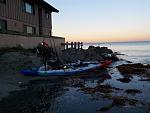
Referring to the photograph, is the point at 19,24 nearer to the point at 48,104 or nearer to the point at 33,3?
the point at 33,3

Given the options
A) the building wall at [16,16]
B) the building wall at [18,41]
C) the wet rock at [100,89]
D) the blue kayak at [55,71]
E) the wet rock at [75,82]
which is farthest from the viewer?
the building wall at [16,16]

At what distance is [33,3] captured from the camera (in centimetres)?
3219

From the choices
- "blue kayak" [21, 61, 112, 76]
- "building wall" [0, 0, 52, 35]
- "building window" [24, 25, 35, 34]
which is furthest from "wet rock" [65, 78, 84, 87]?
"building window" [24, 25, 35, 34]

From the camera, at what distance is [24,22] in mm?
29656

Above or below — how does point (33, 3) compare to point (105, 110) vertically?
above

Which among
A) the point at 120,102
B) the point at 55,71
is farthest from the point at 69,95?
the point at 55,71

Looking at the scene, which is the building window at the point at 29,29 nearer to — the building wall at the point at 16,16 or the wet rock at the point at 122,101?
the building wall at the point at 16,16

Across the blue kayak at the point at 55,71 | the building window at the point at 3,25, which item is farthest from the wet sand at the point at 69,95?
the building window at the point at 3,25

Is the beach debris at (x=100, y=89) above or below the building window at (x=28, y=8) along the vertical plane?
below

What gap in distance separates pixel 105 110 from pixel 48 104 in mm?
2877

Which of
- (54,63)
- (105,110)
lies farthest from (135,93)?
(54,63)

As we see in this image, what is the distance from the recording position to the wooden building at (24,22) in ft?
78.4

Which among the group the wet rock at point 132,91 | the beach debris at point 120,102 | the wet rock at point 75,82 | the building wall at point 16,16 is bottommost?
the wet rock at point 75,82

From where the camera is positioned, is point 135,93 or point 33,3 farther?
point 33,3
